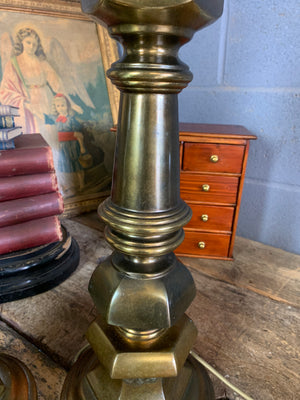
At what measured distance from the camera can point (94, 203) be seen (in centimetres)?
131

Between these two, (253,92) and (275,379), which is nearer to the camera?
(275,379)

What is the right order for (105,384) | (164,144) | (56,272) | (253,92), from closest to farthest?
1. (164,144)
2. (105,384)
3. (56,272)
4. (253,92)

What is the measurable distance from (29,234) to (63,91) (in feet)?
2.08

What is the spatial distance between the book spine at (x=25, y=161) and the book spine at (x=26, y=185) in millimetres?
15

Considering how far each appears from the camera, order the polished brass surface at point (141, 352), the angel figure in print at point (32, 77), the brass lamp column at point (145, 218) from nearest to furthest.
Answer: the brass lamp column at point (145, 218), the polished brass surface at point (141, 352), the angel figure in print at point (32, 77)

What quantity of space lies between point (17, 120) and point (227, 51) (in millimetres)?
805

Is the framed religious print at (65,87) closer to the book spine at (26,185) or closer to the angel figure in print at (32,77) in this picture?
the angel figure in print at (32,77)

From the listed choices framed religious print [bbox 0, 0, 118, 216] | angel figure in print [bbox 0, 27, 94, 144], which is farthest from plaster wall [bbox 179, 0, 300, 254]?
angel figure in print [bbox 0, 27, 94, 144]

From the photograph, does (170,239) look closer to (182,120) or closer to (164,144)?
(164,144)

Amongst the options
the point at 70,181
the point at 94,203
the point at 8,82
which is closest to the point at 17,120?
the point at 8,82

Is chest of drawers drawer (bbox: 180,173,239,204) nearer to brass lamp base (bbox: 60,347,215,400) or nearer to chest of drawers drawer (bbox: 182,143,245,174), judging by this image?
chest of drawers drawer (bbox: 182,143,245,174)

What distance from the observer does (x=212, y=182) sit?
3.25 feet

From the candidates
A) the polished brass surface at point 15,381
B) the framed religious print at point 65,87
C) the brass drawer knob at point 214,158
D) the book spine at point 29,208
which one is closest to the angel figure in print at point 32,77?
the framed religious print at point 65,87

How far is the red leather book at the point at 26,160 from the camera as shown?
804 mm
